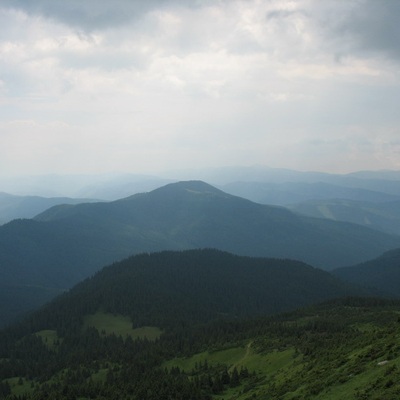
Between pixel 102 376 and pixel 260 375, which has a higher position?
pixel 260 375

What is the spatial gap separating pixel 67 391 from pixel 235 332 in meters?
71.0

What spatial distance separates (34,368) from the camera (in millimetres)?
165000

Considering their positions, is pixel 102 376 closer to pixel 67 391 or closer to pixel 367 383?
pixel 67 391

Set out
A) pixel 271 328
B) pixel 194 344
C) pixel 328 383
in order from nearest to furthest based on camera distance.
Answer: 1. pixel 328 383
2. pixel 271 328
3. pixel 194 344

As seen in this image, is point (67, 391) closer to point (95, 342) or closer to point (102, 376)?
point (102, 376)

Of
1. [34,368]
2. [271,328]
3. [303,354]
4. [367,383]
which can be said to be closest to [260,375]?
[303,354]

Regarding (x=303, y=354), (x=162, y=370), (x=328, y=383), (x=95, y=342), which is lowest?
(x=95, y=342)

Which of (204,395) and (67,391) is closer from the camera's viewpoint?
(204,395)

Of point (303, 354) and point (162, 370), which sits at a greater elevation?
point (303, 354)

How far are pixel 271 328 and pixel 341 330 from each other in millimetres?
26269

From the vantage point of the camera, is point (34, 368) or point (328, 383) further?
point (34, 368)

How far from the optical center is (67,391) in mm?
105625

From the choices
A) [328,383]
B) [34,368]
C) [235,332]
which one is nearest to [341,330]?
[235,332]

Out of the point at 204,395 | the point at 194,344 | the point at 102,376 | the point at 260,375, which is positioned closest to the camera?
the point at 204,395
